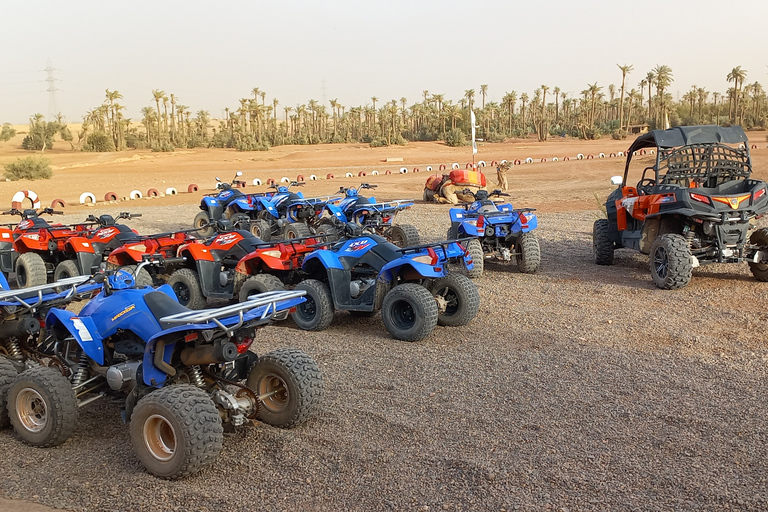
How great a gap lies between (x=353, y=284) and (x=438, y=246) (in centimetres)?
109

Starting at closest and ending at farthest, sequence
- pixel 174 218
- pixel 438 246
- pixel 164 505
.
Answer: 1. pixel 164 505
2. pixel 438 246
3. pixel 174 218

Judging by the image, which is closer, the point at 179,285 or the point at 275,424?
the point at 275,424

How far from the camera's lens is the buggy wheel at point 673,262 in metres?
9.23

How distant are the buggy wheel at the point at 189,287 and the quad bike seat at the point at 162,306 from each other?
4297 millimetres

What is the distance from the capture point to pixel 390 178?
3322 cm

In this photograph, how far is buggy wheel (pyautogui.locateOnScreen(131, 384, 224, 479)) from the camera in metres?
4.28

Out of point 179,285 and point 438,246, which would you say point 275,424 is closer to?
point 438,246

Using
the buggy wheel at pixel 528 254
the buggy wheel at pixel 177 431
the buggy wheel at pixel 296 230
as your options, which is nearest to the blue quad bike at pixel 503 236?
the buggy wheel at pixel 528 254

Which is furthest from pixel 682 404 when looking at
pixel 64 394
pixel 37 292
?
pixel 37 292

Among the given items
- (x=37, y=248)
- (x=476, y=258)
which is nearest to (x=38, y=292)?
(x=37, y=248)

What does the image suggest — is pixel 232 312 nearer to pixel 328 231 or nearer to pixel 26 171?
pixel 328 231

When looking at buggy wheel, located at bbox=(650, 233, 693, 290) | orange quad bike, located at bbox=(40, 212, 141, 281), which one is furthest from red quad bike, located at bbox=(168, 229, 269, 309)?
buggy wheel, located at bbox=(650, 233, 693, 290)

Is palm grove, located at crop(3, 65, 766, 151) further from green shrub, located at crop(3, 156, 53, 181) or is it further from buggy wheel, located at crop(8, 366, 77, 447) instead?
buggy wheel, located at crop(8, 366, 77, 447)

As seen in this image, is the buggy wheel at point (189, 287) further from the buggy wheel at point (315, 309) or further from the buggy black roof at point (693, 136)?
the buggy black roof at point (693, 136)
